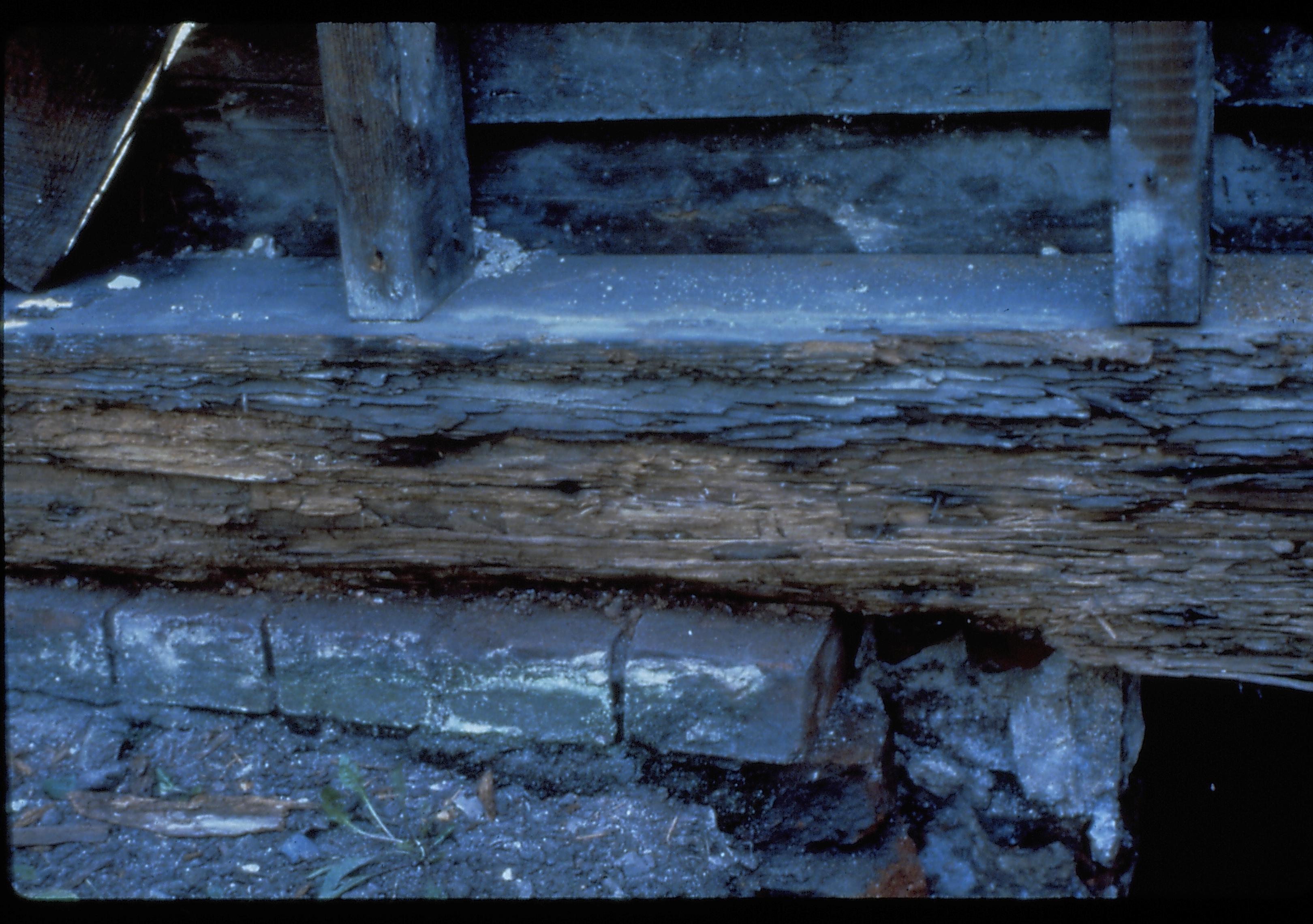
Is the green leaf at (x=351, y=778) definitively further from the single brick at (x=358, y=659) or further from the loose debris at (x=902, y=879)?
the loose debris at (x=902, y=879)

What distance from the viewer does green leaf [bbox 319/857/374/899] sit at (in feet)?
6.09

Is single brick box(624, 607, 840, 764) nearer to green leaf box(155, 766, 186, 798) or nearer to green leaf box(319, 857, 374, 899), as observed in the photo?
green leaf box(319, 857, 374, 899)

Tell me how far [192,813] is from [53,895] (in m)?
0.27

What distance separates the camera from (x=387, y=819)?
77.4 inches

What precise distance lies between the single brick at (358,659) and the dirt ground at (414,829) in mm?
90

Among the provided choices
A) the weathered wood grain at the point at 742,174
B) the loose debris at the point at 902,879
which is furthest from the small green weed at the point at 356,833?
the weathered wood grain at the point at 742,174

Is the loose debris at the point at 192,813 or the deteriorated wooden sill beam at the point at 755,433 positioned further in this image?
the loose debris at the point at 192,813

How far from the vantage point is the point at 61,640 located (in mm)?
2117

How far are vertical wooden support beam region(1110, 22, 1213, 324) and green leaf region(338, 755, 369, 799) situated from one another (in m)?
1.67

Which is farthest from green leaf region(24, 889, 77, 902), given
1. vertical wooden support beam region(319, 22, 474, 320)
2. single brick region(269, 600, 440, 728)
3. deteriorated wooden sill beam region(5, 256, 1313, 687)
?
vertical wooden support beam region(319, 22, 474, 320)

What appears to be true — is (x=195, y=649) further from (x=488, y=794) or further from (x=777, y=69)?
(x=777, y=69)

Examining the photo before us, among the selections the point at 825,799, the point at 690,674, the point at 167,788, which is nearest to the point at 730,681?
the point at 690,674

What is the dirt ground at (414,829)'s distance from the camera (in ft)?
6.13

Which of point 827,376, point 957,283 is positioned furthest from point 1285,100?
point 827,376
